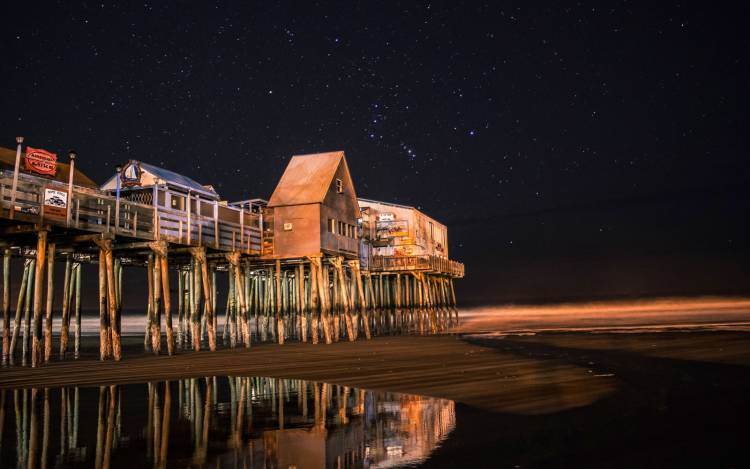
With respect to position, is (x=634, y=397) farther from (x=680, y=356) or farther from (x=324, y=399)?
(x=680, y=356)

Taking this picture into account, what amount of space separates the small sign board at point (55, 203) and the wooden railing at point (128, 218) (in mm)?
62

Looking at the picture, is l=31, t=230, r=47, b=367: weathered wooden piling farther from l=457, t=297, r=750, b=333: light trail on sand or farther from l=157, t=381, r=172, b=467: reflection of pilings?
l=457, t=297, r=750, b=333: light trail on sand

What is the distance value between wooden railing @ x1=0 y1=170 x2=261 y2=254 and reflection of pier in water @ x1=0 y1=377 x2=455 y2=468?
7.31 m

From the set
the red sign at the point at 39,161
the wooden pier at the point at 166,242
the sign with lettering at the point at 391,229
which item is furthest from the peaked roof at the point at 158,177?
the sign with lettering at the point at 391,229

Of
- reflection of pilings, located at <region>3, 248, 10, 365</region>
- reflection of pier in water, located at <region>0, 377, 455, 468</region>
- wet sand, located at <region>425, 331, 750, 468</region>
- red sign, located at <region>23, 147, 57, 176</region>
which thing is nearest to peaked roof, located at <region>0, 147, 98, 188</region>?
reflection of pilings, located at <region>3, 248, 10, 365</region>

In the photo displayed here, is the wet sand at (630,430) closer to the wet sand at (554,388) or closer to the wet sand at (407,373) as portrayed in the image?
the wet sand at (554,388)

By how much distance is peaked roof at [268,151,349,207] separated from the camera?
103 feet

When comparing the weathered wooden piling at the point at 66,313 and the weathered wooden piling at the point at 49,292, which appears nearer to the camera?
the weathered wooden piling at the point at 49,292

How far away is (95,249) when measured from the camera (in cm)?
2412

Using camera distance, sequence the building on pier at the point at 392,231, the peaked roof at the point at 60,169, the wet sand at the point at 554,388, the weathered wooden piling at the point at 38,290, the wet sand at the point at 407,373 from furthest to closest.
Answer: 1. the building on pier at the point at 392,231
2. the peaked roof at the point at 60,169
3. the weathered wooden piling at the point at 38,290
4. the wet sand at the point at 407,373
5. the wet sand at the point at 554,388

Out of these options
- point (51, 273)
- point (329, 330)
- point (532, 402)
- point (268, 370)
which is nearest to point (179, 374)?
point (268, 370)

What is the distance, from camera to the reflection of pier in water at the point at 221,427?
21.6 feet

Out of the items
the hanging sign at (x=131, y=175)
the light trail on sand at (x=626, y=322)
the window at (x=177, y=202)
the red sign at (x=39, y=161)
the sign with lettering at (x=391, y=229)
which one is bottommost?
the light trail on sand at (x=626, y=322)

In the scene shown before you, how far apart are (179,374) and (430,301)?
3631cm
